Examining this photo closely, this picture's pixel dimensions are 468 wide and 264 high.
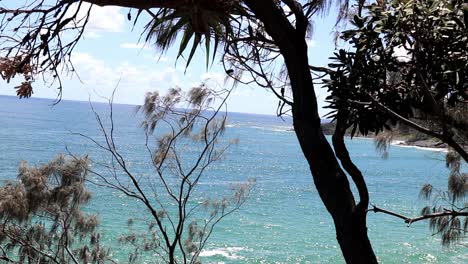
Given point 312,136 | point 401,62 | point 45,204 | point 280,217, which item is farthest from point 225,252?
point 312,136

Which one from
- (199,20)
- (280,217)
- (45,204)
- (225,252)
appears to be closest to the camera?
(199,20)

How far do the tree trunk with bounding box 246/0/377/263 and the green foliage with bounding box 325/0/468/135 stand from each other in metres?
0.16

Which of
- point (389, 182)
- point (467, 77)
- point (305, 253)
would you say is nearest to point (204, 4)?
point (467, 77)

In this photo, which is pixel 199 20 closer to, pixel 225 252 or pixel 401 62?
pixel 401 62

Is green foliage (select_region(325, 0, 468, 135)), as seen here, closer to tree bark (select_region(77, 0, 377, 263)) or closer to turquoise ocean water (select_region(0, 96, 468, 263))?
tree bark (select_region(77, 0, 377, 263))

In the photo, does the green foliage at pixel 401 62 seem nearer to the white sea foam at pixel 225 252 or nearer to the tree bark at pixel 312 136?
the tree bark at pixel 312 136

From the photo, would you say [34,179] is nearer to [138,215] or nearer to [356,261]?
[356,261]

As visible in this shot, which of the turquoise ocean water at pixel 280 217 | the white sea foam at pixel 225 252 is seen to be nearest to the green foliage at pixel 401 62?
the turquoise ocean water at pixel 280 217

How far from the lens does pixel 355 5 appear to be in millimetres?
3053

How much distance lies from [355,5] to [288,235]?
13.6 metres

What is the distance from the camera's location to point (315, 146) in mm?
2266

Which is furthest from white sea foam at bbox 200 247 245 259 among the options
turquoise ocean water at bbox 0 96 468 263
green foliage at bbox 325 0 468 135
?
green foliage at bbox 325 0 468 135

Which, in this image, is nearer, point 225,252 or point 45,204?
point 45,204

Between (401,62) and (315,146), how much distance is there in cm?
63
